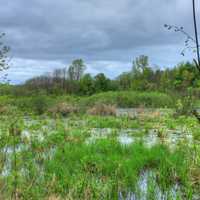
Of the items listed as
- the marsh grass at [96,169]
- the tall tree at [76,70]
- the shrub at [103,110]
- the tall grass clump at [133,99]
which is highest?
the tall tree at [76,70]

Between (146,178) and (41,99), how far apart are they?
1627cm

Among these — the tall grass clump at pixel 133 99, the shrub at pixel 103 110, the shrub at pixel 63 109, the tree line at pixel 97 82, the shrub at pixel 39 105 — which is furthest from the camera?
the tree line at pixel 97 82

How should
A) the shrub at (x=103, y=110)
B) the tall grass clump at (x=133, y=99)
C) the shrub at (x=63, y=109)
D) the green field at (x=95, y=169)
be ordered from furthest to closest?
Result: 1. the tall grass clump at (x=133, y=99)
2. the shrub at (x=63, y=109)
3. the shrub at (x=103, y=110)
4. the green field at (x=95, y=169)

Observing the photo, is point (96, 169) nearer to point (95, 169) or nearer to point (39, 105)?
point (95, 169)

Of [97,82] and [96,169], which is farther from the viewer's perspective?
[97,82]

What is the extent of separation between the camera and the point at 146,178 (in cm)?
555

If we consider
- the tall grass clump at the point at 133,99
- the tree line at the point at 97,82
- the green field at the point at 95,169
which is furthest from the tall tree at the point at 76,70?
the green field at the point at 95,169

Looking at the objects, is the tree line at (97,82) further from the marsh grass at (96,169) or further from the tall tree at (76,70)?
the marsh grass at (96,169)

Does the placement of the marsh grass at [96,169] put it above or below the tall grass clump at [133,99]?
below

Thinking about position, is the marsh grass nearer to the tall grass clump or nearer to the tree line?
the tall grass clump

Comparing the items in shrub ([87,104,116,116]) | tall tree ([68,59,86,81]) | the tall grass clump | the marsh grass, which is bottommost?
the marsh grass

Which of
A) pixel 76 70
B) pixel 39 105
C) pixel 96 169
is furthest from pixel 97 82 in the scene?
pixel 96 169

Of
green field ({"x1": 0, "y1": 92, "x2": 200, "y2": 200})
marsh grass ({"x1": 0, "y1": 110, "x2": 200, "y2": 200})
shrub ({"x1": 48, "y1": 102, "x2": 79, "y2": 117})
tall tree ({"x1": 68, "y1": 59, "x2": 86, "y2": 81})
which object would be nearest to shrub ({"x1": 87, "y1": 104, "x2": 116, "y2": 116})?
shrub ({"x1": 48, "y1": 102, "x2": 79, "y2": 117})

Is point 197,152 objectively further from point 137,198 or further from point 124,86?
point 124,86
